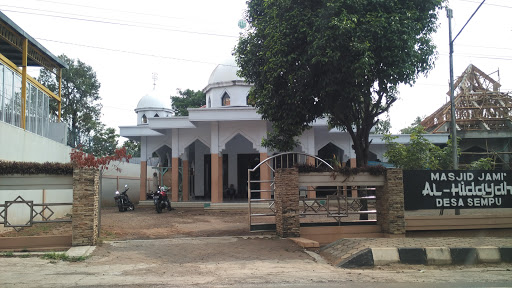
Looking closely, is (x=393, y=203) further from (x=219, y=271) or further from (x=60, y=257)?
(x=60, y=257)

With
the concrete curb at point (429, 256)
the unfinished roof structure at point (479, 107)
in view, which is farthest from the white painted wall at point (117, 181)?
the unfinished roof structure at point (479, 107)

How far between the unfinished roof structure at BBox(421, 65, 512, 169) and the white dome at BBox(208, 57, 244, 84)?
1516 cm

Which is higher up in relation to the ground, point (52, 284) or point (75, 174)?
point (75, 174)

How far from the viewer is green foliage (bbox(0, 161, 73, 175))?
9.17m

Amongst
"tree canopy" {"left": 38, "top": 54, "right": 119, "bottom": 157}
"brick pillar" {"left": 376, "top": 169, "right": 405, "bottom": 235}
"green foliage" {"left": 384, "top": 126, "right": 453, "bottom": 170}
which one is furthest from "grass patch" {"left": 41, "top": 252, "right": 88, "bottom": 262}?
"tree canopy" {"left": 38, "top": 54, "right": 119, "bottom": 157}

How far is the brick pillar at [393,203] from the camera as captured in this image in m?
10.5

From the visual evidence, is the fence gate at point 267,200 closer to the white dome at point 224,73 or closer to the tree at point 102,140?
the white dome at point 224,73

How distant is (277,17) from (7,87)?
859 cm

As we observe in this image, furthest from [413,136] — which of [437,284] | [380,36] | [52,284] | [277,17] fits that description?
[52,284]

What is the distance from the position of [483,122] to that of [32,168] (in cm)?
2738

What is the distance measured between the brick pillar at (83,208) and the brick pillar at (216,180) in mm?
10458

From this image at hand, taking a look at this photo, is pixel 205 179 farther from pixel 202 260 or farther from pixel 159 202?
pixel 202 260

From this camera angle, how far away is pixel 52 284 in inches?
239

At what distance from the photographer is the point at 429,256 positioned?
790 cm
